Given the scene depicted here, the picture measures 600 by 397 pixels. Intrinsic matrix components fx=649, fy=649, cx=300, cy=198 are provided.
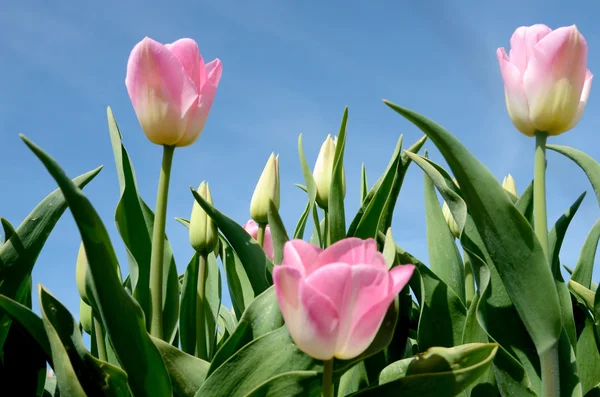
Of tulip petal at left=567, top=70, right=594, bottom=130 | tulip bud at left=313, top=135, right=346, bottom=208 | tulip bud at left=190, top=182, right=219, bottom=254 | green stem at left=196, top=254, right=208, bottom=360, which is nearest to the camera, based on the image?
tulip petal at left=567, top=70, right=594, bottom=130

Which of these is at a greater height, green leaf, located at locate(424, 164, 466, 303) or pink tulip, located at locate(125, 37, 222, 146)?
pink tulip, located at locate(125, 37, 222, 146)

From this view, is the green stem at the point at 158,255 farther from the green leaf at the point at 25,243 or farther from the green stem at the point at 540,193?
the green stem at the point at 540,193

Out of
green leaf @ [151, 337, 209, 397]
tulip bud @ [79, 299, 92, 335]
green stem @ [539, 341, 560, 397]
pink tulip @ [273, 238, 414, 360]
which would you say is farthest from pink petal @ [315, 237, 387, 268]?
tulip bud @ [79, 299, 92, 335]

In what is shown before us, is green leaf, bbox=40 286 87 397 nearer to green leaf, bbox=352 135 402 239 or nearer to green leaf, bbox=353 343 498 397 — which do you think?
green leaf, bbox=353 343 498 397

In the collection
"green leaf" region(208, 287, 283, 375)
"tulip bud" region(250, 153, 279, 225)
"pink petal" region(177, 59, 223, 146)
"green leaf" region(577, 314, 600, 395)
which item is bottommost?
"green leaf" region(577, 314, 600, 395)

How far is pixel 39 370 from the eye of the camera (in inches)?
41.1

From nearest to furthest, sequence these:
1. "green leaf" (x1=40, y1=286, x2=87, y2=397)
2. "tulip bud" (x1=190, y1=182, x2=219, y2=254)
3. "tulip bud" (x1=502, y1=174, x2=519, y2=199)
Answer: "green leaf" (x1=40, y1=286, x2=87, y2=397), "tulip bud" (x1=190, y1=182, x2=219, y2=254), "tulip bud" (x1=502, y1=174, x2=519, y2=199)

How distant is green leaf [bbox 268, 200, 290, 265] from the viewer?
993mm

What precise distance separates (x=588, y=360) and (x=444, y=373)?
567 mm

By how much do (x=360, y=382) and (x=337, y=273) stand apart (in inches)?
21.0

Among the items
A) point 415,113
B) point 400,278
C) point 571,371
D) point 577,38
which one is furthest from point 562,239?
point 400,278

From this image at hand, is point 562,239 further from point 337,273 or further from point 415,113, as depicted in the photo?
point 337,273

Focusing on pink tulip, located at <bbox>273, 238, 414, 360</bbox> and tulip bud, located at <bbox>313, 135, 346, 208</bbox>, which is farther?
tulip bud, located at <bbox>313, 135, 346, 208</bbox>

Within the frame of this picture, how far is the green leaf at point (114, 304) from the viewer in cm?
68
